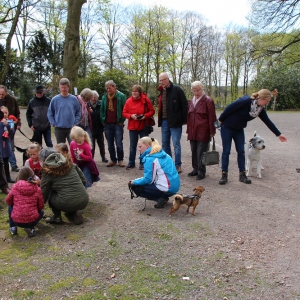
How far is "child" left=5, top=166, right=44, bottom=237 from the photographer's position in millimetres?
4086

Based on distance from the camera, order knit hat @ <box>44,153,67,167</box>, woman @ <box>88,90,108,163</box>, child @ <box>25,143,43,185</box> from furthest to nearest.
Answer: woman @ <box>88,90,108,163</box>
child @ <box>25,143,43,185</box>
knit hat @ <box>44,153,67,167</box>

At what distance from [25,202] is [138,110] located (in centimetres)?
384

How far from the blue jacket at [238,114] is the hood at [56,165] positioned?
3.26m

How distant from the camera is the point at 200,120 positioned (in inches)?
260

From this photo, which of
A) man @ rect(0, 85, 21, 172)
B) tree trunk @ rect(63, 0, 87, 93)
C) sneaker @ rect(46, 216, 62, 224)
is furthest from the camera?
tree trunk @ rect(63, 0, 87, 93)

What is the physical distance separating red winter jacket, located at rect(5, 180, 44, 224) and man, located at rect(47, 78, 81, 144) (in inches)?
122

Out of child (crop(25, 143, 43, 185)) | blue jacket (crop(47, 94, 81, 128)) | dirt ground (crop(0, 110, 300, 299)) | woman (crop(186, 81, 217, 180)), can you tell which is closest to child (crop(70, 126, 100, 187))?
dirt ground (crop(0, 110, 300, 299))

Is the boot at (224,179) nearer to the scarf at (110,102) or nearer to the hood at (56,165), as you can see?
the scarf at (110,102)

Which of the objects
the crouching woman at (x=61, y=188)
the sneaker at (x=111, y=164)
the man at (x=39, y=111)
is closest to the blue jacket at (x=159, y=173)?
the crouching woman at (x=61, y=188)

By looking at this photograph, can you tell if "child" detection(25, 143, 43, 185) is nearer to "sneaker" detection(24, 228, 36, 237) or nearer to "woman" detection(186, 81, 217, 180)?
"sneaker" detection(24, 228, 36, 237)

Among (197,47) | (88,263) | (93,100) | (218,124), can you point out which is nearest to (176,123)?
(218,124)

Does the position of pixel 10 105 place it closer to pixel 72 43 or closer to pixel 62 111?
pixel 62 111

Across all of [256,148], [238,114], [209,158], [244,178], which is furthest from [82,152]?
[256,148]

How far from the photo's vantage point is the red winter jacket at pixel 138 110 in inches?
291
